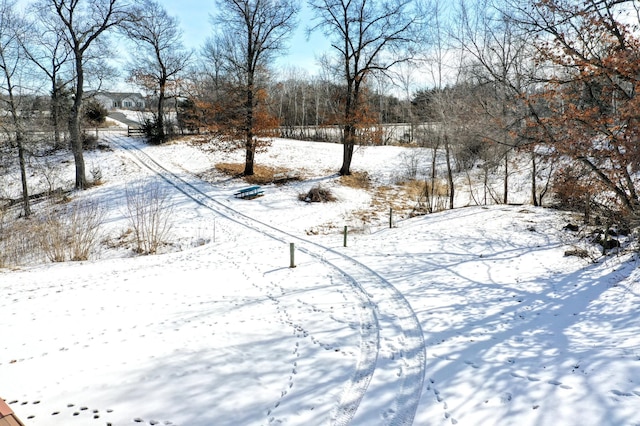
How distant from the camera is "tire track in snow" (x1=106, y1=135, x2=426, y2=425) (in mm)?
4473

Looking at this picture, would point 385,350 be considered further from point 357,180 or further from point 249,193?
point 357,180

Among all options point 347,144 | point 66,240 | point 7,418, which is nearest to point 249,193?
point 347,144

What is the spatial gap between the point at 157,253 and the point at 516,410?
11.8 metres

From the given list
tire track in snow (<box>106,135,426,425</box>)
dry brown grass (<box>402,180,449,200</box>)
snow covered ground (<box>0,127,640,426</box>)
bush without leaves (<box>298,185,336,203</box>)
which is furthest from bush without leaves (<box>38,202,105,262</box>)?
dry brown grass (<box>402,180,449,200</box>)

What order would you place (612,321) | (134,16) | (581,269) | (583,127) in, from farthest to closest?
(134,16)
(581,269)
(583,127)
(612,321)

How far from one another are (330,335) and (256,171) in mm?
19385

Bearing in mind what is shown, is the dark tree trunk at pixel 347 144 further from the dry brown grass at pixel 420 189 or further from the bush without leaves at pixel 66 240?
the bush without leaves at pixel 66 240

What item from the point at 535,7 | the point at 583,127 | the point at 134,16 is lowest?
the point at 583,127

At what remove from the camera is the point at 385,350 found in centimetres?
578

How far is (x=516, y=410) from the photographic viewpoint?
4.24 meters

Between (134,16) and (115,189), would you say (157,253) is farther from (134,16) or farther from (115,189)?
(134,16)

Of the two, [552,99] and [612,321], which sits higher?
[552,99]

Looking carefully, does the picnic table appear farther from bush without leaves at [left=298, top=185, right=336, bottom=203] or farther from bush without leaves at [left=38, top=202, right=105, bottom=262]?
bush without leaves at [left=38, top=202, right=105, bottom=262]

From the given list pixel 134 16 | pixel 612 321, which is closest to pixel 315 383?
pixel 612 321
